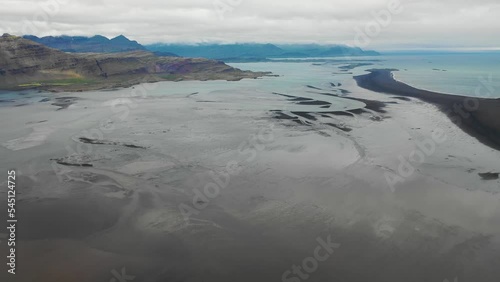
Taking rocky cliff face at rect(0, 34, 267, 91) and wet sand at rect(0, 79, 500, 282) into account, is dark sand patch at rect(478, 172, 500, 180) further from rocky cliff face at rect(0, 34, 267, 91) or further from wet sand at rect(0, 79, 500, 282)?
rocky cliff face at rect(0, 34, 267, 91)

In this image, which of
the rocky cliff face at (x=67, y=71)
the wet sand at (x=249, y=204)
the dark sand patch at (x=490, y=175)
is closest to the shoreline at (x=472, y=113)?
the wet sand at (x=249, y=204)

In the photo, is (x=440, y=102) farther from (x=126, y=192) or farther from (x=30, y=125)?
(x=30, y=125)

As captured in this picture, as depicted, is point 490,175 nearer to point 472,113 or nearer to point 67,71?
point 472,113

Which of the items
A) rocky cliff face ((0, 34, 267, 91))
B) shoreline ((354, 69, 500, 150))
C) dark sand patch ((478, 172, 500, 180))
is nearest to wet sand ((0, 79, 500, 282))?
dark sand patch ((478, 172, 500, 180))

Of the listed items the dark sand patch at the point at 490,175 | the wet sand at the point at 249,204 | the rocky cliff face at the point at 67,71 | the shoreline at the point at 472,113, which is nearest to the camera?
the wet sand at the point at 249,204

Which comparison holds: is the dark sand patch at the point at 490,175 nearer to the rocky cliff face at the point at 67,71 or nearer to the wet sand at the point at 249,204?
the wet sand at the point at 249,204

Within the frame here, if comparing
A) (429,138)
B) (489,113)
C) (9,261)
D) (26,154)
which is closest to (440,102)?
(489,113)

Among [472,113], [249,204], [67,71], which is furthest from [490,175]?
[67,71]
